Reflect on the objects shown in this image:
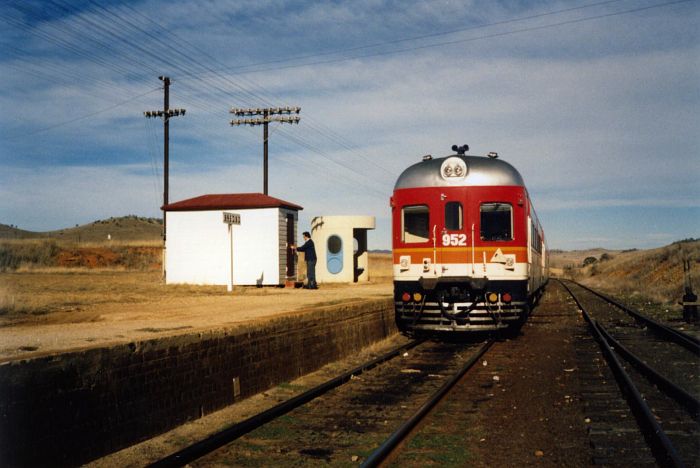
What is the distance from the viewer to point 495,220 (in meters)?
13.3

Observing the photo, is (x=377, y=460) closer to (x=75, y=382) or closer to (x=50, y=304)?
(x=75, y=382)

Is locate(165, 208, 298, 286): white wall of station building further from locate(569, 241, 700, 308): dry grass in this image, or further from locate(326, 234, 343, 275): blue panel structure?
locate(569, 241, 700, 308): dry grass

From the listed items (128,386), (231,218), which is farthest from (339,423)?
(231,218)

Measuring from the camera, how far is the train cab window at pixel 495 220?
43.4 feet

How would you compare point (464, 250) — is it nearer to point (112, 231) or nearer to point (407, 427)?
point (407, 427)

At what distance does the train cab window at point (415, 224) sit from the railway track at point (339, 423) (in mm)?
3388

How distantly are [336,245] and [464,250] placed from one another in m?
15.8

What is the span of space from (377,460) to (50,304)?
11.3m

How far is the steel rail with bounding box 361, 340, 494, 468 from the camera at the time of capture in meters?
5.45

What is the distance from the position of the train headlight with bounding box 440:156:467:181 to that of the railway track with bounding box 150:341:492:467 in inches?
158

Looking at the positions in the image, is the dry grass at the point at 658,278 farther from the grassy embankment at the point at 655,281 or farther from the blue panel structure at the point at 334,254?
the blue panel structure at the point at 334,254

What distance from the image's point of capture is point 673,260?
45.3m

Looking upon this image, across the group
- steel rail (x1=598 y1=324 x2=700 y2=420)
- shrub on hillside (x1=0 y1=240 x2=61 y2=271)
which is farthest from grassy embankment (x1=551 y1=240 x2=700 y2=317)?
shrub on hillside (x1=0 y1=240 x2=61 y2=271)

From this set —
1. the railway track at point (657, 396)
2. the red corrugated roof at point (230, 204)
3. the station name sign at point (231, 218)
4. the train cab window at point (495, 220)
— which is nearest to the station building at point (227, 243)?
the red corrugated roof at point (230, 204)
